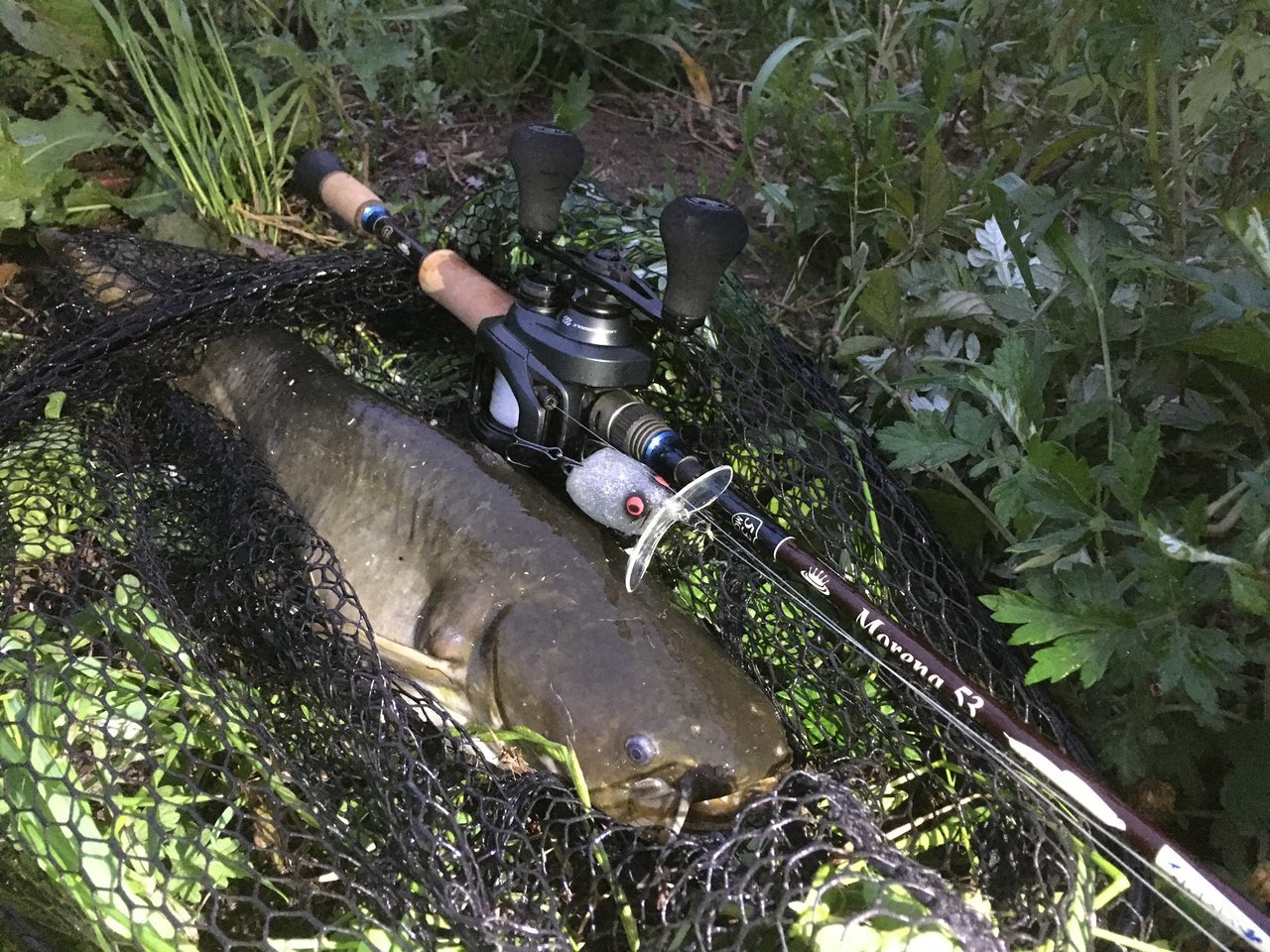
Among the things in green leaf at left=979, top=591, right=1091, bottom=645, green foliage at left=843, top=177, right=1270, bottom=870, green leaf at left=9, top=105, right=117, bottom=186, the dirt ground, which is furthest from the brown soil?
green leaf at left=979, top=591, right=1091, bottom=645

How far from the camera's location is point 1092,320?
1.81 meters

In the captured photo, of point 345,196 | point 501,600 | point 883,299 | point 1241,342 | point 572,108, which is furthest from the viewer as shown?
point 572,108

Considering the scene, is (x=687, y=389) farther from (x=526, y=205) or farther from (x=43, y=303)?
(x=43, y=303)

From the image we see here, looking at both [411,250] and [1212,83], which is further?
[411,250]

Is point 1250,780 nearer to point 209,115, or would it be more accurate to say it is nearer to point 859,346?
point 859,346

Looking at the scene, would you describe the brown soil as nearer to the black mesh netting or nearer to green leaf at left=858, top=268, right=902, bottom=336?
green leaf at left=858, top=268, right=902, bottom=336

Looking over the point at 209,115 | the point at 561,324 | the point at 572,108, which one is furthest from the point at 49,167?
the point at 561,324

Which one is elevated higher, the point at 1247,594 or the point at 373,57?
the point at 373,57

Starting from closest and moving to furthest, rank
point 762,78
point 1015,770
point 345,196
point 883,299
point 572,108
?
point 1015,770, point 883,299, point 345,196, point 762,78, point 572,108

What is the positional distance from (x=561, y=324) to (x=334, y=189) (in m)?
1.07

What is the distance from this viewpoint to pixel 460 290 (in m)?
2.11

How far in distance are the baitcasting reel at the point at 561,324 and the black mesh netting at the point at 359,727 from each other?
0.26 metres

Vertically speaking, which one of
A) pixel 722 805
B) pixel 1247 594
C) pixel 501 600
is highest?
pixel 1247 594

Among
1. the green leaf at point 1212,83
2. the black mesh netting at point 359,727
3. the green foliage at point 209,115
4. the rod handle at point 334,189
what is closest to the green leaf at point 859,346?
the black mesh netting at point 359,727
